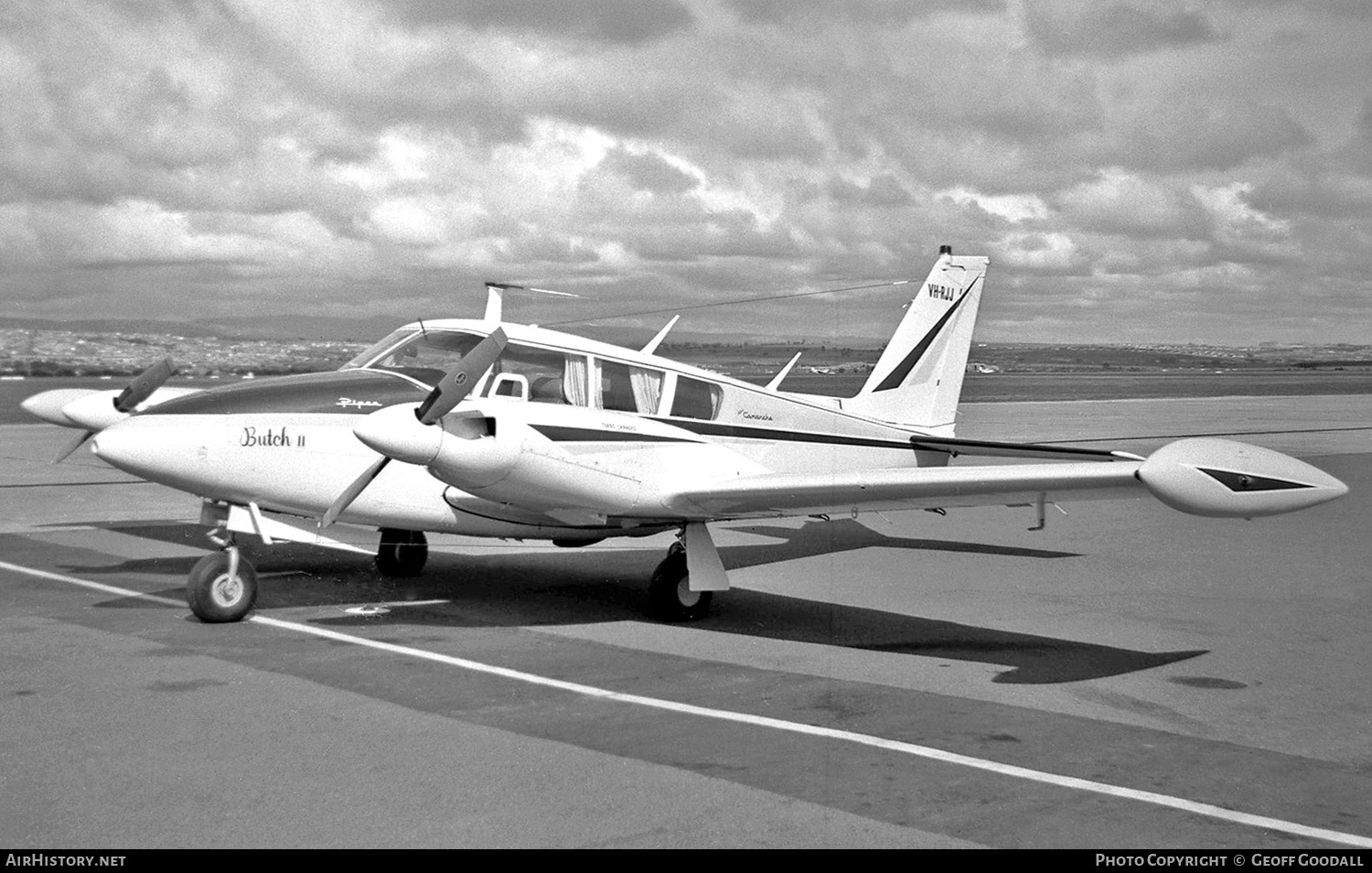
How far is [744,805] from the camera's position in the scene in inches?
223

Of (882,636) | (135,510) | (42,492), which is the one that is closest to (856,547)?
(882,636)

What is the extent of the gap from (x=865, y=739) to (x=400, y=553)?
7.22 m

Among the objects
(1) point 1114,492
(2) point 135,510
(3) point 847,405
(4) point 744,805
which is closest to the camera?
(4) point 744,805

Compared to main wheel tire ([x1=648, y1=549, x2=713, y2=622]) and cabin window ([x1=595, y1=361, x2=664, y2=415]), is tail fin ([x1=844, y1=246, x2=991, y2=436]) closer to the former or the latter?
cabin window ([x1=595, y1=361, x2=664, y2=415])

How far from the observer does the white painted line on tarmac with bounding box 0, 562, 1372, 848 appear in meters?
5.48

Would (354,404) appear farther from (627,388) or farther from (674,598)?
(674,598)

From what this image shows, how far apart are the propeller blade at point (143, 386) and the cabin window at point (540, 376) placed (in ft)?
11.1

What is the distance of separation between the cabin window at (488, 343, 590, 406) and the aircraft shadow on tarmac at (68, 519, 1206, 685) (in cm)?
193

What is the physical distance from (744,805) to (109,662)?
16.8ft

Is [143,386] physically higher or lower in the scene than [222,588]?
higher

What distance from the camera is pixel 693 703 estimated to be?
25.2ft

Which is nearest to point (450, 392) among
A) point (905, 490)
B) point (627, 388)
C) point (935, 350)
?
point (627, 388)

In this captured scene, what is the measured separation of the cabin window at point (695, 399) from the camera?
11.0m

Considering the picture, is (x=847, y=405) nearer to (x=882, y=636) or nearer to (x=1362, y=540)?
(x=882, y=636)
